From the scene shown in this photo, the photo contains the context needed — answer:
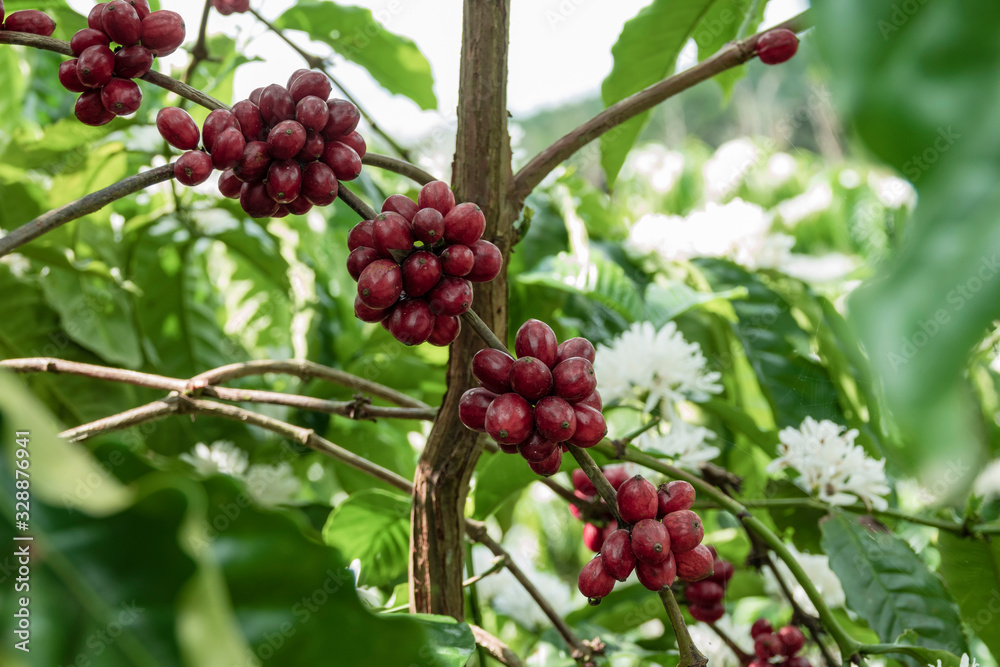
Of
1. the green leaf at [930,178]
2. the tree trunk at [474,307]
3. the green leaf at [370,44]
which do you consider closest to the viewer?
the green leaf at [930,178]

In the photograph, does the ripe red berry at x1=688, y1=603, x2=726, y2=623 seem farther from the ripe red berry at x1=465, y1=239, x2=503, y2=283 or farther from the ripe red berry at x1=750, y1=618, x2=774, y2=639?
the ripe red berry at x1=465, y1=239, x2=503, y2=283

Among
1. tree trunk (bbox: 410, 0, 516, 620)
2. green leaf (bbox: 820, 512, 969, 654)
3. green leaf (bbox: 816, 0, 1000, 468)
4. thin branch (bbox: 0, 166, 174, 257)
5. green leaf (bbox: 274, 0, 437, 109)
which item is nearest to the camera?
green leaf (bbox: 816, 0, 1000, 468)

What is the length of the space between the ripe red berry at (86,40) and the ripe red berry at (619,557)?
0.35 m

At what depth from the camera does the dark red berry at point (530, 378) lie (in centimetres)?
33

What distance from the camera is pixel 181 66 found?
3.26ft

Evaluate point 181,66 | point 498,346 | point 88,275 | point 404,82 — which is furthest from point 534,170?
point 181,66

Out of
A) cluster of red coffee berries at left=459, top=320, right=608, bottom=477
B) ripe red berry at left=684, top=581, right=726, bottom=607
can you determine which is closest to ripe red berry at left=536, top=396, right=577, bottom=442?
cluster of red coffee berries at left=459, top=320, right=608, bottom=477

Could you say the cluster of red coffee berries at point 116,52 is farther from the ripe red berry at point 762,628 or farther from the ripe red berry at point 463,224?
the ripe red berry at point 762,628

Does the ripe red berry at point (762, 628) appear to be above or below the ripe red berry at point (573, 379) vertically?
below

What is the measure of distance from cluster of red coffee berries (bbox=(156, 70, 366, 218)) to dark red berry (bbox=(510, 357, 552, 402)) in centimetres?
12

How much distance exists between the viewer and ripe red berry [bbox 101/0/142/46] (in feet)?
1.18

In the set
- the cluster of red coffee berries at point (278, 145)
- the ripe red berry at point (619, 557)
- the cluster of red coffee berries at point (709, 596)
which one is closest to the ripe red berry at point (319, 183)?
the cluster of red coffee berries at point (278, 145)

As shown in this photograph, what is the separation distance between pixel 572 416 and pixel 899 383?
7.6 inches

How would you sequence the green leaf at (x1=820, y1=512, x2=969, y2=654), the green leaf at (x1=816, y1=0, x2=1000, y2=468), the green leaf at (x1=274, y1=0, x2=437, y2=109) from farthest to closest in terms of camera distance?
1. the green leaf at (x1=274, y1=0, x2=437, y2=109)
2. the green leaf at (x1=820, y1=512, x2=969, y2=654)
3. the green leaf at (x1=816, y1=0, x2=1000, y2=468)
